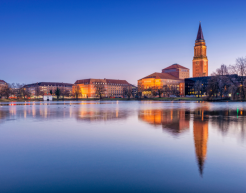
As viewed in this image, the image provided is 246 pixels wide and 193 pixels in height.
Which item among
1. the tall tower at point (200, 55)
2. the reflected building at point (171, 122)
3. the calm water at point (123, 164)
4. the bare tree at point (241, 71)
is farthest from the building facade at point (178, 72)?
the calm water at point (123, 164)

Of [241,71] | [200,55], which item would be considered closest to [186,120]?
[241,71]

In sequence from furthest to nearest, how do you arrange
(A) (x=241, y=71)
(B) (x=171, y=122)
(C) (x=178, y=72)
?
1. (C) (x=178, y=72)
2. (A) (x=241, y=71)
3. (B) (x=171, y=122)

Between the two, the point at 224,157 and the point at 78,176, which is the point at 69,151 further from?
the point at 224,157

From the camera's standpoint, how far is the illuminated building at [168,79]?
6633 inches

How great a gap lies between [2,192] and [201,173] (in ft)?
15.0

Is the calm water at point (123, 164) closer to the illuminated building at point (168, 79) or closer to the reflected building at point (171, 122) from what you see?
the reflected building at point (171, 122)

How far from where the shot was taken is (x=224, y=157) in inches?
261

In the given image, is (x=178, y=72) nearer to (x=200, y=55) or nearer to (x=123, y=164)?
(x=200, y=55)

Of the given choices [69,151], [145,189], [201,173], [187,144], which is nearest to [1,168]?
[69,151]

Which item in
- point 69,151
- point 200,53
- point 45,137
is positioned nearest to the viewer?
point 69,151

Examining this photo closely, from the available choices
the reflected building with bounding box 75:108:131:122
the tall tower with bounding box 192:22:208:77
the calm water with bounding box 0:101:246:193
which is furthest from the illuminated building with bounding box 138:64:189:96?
the calm water with bounding box 0:101:246:193

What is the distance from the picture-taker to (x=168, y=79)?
174 meters

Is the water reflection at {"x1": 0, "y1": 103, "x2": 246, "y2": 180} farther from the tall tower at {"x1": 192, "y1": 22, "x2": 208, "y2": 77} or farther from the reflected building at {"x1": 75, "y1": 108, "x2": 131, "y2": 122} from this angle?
the tall tower at {"x1": 192, "y1": 22, "x2": 208, "y2": 77}

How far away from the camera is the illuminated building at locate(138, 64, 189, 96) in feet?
553
